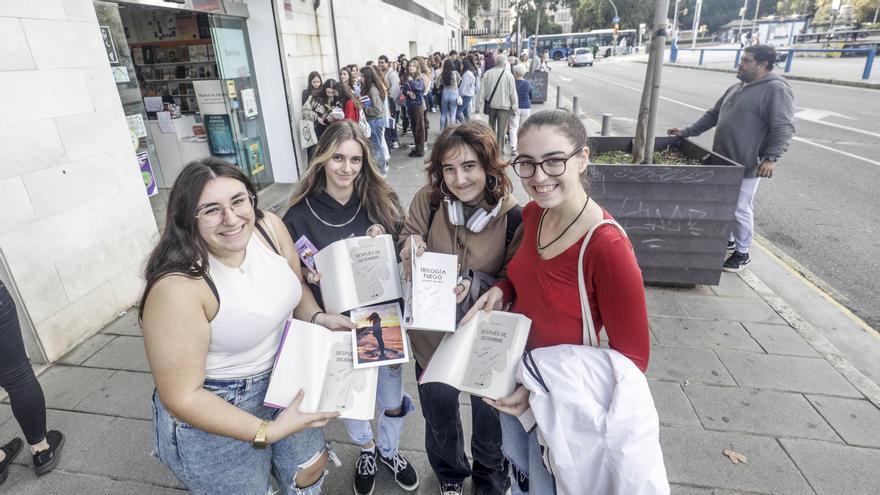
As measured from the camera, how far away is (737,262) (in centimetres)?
466

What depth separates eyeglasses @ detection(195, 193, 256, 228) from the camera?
147cm

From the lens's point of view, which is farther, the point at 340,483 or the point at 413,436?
the point at 413,436

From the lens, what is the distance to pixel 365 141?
2.27 meters

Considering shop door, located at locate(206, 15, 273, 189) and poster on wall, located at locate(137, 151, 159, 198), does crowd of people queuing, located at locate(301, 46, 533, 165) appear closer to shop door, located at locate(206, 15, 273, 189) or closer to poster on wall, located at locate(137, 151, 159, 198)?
shop door, located at locate(206, 15, 273, 189)

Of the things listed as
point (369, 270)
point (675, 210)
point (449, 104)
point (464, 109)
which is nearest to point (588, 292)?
point (369, 270)

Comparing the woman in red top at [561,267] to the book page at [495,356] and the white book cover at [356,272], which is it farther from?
the white book cover at [356,272]

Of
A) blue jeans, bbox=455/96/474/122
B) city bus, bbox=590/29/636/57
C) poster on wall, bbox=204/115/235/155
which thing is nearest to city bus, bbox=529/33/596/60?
city bus, bbox=590/29/636/57

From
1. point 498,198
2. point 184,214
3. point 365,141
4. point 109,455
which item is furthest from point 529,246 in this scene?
point 109,455

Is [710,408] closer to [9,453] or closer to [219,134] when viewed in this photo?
[9,453]

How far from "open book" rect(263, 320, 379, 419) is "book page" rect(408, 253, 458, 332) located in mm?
273

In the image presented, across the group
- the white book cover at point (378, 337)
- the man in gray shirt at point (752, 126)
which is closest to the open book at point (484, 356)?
the white book cover at point (378, 337)

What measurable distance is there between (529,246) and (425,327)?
1.67 ft

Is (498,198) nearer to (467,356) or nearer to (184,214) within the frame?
(467,356)

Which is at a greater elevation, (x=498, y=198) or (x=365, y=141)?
(x=365, y=141)
